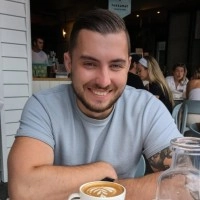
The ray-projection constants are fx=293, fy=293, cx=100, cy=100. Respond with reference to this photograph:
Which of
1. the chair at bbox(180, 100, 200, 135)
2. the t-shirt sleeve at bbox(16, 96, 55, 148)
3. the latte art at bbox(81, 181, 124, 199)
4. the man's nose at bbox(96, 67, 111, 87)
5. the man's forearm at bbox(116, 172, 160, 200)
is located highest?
the man's nose at bbox(96, 67, 111, 87)

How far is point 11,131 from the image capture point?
3.47 m

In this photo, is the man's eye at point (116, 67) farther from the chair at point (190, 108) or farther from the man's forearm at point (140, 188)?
the chair at point (190, 108)

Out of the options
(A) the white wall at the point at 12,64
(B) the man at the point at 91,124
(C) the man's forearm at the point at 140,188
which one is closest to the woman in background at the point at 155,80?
(A) the white wall at the point at 12,64

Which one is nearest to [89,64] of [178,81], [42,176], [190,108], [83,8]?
[42,176]

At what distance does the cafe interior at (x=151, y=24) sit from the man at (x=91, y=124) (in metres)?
7.42

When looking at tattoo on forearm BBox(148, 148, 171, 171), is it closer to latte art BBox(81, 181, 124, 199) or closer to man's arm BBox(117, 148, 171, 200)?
man's arm BBox(117, 148, 171, 200)

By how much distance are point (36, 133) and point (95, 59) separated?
16.2 inches

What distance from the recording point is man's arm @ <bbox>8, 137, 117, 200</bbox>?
1.09m

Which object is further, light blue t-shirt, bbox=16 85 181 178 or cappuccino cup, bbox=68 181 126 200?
light blue t-shirt, bbox=16 85 181 178

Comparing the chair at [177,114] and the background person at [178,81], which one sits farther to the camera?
the background person at [178,81]

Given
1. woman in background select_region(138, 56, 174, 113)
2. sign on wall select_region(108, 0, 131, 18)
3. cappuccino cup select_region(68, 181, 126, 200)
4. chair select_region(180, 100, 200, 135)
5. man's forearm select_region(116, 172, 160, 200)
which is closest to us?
cappuccino cup select_region(68, 181, 126, 200)

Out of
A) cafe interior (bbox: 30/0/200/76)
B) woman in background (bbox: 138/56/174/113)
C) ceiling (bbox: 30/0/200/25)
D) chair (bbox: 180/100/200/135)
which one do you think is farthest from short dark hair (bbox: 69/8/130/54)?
ceiling (bbox: 30/0/200/25)

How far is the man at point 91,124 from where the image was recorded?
115cm

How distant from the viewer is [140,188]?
106cm
